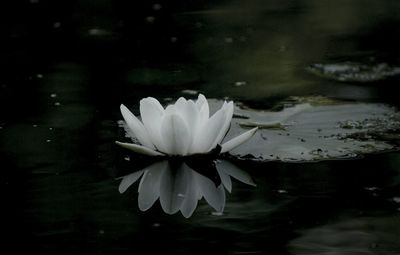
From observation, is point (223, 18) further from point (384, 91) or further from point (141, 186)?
point (141, 186)

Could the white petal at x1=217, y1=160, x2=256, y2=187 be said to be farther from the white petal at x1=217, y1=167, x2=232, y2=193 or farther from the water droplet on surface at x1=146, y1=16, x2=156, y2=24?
the water droplet on surface at x1=146, y1=16, x2=156, y2=24

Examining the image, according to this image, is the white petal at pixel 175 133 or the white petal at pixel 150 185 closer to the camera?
the white petal at pixel 150 185

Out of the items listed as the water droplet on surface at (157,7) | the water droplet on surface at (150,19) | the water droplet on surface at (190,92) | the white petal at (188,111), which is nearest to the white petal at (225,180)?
the white petal at (188,111)

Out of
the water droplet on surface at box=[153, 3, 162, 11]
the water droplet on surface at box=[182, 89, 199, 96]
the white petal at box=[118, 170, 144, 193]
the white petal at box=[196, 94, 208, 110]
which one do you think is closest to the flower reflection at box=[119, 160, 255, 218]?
the white petal at box=[118, 170, 144, 193]

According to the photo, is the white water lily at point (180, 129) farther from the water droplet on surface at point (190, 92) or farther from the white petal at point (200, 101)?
the water droplet on surface at point (190, 92)

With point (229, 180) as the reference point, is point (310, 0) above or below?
above

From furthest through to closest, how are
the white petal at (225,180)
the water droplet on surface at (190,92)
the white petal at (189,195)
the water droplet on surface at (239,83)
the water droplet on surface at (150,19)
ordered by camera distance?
the water droplet on surface at (150,19) → the water droplet on surface at (239,83) → the water droplet on surface at (190,92) → the white petal at (225,180) → the white petal at (189,195)

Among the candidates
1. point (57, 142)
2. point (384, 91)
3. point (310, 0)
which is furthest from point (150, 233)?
point (310, 0)
